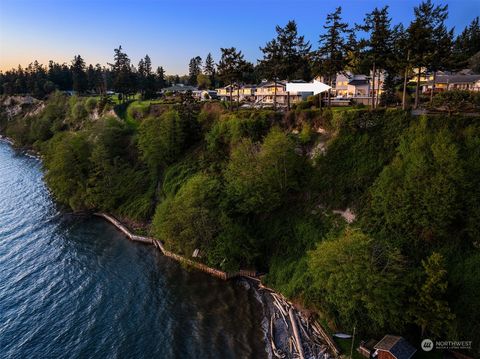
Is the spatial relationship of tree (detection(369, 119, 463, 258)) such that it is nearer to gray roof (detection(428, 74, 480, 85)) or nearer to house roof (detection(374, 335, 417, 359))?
house roof (detection(374, 335, 417, 359))

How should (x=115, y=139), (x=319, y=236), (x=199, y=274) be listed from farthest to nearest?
(x=115, y=139) < (x=199, y=274) < (x=319, y=236)

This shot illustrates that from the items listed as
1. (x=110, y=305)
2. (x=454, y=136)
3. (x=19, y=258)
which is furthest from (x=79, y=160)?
(x=454, y=136)

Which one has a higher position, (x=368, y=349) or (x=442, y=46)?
(x=442, y=46)

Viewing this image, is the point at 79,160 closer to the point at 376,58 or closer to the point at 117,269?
the point at 117,269

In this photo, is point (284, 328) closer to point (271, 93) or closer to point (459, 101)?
point (459, 101)

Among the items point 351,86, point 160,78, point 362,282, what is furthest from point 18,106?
point 362,282

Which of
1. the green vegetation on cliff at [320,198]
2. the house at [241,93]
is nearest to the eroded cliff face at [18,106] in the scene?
the house at [241,93]

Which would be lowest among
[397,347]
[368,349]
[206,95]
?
[368,349]
